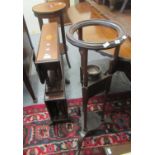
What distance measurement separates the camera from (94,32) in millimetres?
1848

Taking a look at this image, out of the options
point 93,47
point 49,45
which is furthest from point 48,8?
point 93,47

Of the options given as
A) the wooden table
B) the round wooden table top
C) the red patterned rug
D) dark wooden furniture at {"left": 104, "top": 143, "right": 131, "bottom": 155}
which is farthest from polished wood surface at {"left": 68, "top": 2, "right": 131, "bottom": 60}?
dark wooden furniture at {"left": 104, "top": 143, "right": 131, "bottom": 155}

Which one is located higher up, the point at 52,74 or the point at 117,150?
the point at 52,74

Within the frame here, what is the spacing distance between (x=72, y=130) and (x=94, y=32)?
106cm

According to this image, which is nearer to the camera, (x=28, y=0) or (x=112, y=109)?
(x=112, y=109)

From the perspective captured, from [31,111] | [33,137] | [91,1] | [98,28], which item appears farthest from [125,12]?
[33,137]

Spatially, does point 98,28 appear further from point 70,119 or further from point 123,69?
point 70,119

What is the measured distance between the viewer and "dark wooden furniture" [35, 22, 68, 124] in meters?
1.30

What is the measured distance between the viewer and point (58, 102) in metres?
1.44

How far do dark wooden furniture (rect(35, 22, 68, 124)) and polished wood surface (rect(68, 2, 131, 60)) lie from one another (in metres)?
0.41

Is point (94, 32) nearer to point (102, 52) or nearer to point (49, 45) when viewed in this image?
point (102, 52)

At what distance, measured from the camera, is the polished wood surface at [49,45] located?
51.3 inches

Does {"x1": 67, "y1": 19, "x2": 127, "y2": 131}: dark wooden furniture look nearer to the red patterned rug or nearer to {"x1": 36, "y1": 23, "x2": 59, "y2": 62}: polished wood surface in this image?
the red patterned rug
